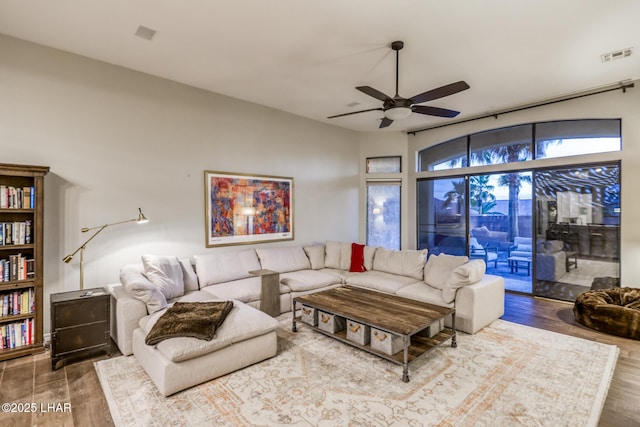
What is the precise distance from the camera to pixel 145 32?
315cm

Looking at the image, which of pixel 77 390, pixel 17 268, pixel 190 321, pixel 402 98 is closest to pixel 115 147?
pixel 17 268

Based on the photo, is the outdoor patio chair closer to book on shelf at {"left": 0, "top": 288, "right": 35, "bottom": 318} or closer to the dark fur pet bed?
the dark fur pet bed

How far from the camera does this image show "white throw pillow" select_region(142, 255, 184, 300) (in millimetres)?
3529

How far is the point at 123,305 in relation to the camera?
3.08m

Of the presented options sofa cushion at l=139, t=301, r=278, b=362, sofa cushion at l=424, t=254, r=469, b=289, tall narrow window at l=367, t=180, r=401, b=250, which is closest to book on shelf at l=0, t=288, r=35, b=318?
sofa cushion at l=139, t=301, r=278, b=362

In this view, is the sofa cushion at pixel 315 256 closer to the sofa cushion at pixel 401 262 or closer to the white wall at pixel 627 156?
the sofa cushion at pixel 401 262

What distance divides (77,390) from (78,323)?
693 mm

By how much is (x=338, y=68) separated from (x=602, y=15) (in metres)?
2.61

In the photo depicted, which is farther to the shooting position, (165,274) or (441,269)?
(441,269)

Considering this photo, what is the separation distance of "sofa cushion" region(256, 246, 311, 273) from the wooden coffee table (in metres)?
1.27

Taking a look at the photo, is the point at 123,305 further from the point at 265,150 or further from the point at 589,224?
the point at 589,224

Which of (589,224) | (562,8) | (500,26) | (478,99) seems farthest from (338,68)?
(589,224)

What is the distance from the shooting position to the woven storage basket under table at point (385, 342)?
2.83 meters

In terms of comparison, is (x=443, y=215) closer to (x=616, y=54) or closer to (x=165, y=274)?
(x=616, y=54)
